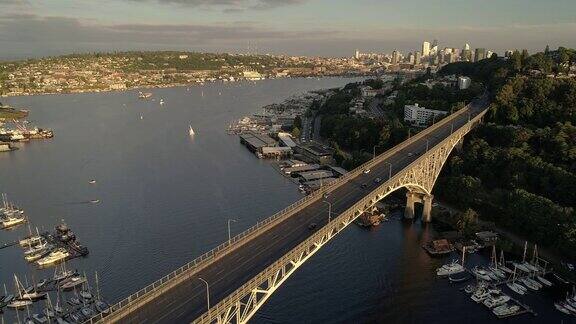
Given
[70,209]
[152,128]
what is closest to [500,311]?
[70,209]

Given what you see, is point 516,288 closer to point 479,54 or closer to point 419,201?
point 419,201

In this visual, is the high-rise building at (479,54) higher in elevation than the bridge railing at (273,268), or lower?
higher

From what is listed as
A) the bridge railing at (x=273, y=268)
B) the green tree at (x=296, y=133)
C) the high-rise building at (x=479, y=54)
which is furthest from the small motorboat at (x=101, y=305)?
the high-rise building at (x=479, y=54)

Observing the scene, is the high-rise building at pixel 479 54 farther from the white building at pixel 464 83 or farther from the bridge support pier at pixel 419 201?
the bridge support pier at pixel 419 201

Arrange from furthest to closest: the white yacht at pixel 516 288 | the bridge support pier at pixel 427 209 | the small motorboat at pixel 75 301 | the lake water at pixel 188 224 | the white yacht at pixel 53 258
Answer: the bridge support pier at pixel 427 209 < the white yacht at pixel 53 258 < the white yacht at pixel 516 288 < the small motorboat at pixel 75 301 < the lake water at pixel 188 224

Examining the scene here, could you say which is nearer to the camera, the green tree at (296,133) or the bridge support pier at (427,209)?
the bridge support pier at (427,209)

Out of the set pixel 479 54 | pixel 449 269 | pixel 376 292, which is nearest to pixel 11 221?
pixel 376 292

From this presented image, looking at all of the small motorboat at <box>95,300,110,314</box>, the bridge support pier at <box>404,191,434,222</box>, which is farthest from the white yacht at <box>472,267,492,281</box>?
the small motorboat at <box>95,300,110,314</box>
